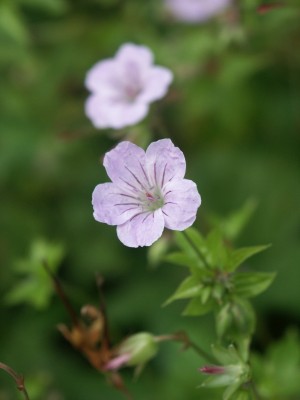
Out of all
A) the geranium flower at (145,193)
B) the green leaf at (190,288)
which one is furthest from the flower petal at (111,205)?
the green leaf at (190,288)

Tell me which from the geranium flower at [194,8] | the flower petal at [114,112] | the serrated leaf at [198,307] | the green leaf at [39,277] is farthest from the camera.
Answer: the geranium flower at [194,8]

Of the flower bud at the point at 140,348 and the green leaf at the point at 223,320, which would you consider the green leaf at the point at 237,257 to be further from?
the flower bud at the point at 140,348

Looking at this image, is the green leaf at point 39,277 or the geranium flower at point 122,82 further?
the green leaf at point 39,277

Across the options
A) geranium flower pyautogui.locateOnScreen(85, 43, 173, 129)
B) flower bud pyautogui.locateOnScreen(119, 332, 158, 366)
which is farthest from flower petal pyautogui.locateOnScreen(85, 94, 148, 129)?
flower bud pyautogui.locateOnScreen(119, 332, 158, 366)

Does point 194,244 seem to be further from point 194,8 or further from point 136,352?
point 194,8

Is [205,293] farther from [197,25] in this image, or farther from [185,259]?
[197,25]

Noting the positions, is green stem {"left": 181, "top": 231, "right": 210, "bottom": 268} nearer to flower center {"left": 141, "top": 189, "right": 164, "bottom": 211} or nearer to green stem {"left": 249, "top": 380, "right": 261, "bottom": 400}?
flower center {"left": 141, "top": 189, "right": 164, "bottom": 211}
